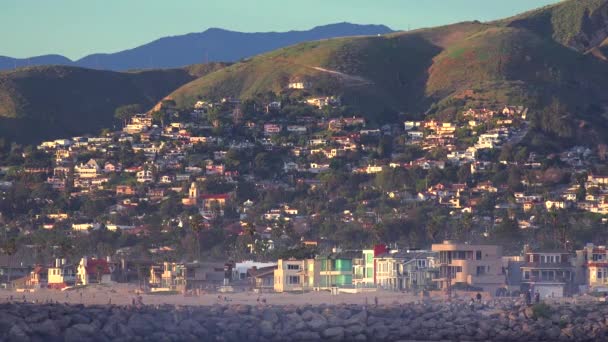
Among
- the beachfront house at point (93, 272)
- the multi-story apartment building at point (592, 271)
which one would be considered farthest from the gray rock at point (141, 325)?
the multi-story apartment building at point (592, 271)

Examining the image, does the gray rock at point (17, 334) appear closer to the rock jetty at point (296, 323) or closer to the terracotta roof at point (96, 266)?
the rock jetty at point (296, 323)

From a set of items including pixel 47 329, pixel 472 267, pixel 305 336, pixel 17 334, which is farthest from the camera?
pixel 472 267

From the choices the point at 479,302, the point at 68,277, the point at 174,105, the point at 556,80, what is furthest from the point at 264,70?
the point at 479,302

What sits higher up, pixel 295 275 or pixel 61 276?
pixel 61 276

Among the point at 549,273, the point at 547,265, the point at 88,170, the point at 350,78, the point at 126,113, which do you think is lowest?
the point at 549,273

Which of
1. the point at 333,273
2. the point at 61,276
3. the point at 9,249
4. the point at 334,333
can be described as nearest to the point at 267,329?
the point at 334,333

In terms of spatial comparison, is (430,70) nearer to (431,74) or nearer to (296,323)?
(431,74)

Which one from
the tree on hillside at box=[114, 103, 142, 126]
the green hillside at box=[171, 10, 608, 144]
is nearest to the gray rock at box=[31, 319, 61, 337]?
the green hillside at box=[171, 10, 608, 144]
